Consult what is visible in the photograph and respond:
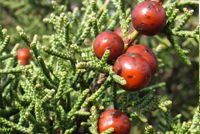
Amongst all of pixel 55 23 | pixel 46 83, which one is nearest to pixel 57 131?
pixel 46 83

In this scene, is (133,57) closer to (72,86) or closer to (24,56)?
(72,86)

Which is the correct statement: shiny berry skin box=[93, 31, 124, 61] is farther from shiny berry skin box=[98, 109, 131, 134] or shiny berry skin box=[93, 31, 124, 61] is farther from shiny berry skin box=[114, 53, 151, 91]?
shiny berry skin box=[98, 109, 131, 134]

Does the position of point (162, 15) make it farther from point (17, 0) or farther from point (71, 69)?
point (17, 0)

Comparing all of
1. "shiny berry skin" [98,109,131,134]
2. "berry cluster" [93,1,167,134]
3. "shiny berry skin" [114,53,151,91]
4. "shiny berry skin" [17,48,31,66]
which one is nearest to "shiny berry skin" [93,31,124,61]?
"berry cluster" [93,1,167,134]

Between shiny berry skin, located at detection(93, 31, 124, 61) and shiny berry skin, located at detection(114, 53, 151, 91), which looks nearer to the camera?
shiny berry skin, located at detection(114, 53, 151, 91)

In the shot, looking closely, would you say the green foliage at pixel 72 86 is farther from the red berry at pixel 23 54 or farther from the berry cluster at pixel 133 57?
the red berry at pixel 23 54

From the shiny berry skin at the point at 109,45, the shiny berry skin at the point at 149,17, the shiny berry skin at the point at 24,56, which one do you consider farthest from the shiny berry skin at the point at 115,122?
the shiny berry skin at the point at 24,56

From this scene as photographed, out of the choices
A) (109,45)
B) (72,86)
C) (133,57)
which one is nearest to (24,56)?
(72,86)

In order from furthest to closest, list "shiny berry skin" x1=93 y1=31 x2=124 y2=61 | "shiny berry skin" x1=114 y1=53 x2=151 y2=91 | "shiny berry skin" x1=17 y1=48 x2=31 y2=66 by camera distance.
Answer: "shiny berry skin" x1=17 y1=48 x2=31 y2=66 → "shiny berry skin" x1=93 y1=31 x2=124 y2=61 → "shiny berry skin" x1=114 y1=53 x2=151 y2=91
